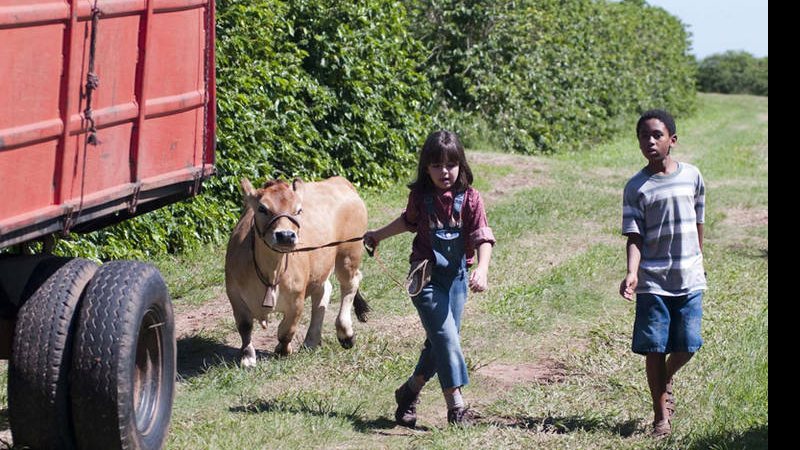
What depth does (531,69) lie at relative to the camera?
23.9 meters

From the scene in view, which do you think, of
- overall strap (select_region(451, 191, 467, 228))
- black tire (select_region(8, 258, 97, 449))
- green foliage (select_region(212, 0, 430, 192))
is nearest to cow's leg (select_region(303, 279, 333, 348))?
overall strap (select_region(451, 191, 467, 228))

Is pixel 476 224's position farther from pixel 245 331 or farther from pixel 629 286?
pixel 245 331

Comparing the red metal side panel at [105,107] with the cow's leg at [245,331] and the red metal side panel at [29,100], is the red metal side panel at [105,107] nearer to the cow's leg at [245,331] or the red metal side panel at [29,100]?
the red metal side panel at [29,100]

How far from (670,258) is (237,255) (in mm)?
3341

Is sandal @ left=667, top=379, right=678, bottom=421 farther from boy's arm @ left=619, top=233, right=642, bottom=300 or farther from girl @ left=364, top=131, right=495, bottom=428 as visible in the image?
girl @ left=364, top=131, right=495, bottom=428

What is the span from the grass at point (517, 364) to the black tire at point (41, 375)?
1087mm

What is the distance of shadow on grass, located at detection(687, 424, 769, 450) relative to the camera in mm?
6383

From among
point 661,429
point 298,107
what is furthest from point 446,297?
point 298,107

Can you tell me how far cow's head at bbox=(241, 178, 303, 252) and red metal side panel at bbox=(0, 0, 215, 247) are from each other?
3.26 feet

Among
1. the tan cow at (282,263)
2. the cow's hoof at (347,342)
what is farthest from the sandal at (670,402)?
the cow's hoof at (347,342)

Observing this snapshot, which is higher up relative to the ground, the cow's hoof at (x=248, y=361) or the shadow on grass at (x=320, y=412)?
the cow's hoof at (x=248, y=361)

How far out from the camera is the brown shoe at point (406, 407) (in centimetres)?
701

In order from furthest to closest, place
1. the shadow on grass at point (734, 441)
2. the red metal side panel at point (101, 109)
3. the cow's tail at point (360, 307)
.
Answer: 1. the cow's tail at point (360, 307)
2. the shadow on grass at point (734, 441)
3. the red metal side panel at point (101, 109)
